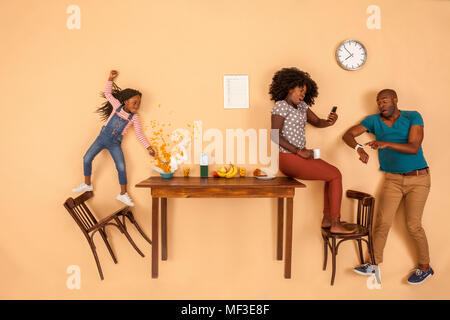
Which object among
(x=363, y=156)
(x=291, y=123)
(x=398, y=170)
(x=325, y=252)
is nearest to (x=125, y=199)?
(x=291, y=123)

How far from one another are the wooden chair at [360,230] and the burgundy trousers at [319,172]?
218 millimetres

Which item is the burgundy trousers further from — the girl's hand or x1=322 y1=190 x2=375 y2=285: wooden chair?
the girl's hand

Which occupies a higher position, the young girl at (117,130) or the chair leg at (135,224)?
the young girl at (117,130)

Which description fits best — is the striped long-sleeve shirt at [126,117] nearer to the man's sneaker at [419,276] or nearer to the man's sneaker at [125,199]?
the man's sneaker at [125,199]

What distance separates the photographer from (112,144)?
2.74 meters

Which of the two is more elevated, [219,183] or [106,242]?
[219,183]

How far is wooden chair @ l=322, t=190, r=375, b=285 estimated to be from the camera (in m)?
2.50

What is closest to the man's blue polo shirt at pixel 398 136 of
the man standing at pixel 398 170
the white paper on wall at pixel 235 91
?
the man standing at pixel 398 170

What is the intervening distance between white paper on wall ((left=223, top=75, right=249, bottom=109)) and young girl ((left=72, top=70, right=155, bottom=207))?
857mm

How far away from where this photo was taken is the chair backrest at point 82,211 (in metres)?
2.49

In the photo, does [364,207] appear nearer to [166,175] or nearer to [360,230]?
[360,230]

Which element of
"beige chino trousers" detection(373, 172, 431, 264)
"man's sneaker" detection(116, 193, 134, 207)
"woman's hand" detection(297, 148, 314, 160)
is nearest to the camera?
"woman's hand" detection(297, 148, 314, 160)

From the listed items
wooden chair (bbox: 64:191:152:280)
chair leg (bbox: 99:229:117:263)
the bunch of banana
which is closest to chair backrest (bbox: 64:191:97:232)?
wooden chair (bbox: 64:191:152:280)

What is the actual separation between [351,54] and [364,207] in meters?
1.53
